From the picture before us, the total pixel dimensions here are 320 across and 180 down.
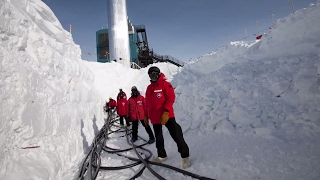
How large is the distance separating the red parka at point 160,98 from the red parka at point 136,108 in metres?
3.03

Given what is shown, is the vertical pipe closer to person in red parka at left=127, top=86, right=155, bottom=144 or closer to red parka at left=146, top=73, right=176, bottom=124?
person in red parka at left=127, top=86, right=155, bottom=144

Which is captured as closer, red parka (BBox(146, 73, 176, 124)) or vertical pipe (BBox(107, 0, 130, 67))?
red parka (BBox(146, 73, 176, 124))

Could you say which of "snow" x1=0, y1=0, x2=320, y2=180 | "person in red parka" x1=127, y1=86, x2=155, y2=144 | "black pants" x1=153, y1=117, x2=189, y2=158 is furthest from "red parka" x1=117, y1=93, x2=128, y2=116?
"black pants" x1=153, y1=117, x2=189, y2=158

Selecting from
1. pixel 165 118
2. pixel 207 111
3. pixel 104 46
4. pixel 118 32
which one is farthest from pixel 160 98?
pixel 104 46

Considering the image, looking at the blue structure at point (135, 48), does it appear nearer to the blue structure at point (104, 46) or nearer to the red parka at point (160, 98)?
the blue structure at point (104, 46)

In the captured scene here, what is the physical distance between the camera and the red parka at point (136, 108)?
6.97 meters

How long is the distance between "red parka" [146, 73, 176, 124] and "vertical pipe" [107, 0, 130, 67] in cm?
2221

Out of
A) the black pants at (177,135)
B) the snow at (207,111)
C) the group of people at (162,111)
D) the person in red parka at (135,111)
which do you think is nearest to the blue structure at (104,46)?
the snow at (207,111)

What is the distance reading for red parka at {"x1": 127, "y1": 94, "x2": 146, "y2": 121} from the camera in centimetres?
697

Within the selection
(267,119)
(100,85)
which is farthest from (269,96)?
(100,85)

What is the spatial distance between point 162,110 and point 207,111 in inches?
116

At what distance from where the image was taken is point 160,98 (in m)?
3.84

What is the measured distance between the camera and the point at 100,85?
19562 mm

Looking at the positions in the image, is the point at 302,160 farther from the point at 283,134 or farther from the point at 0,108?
the point at 0,108
